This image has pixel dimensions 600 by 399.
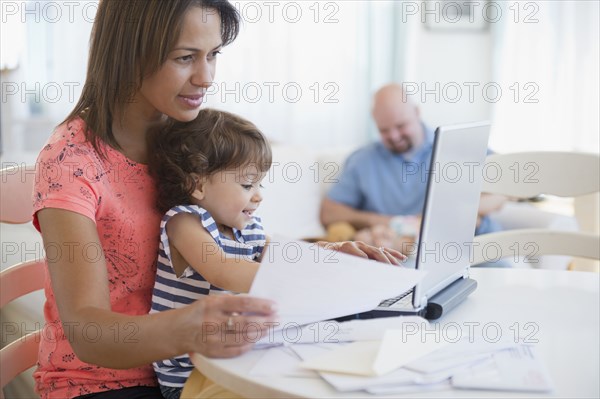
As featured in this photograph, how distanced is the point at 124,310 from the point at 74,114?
34 centimetres

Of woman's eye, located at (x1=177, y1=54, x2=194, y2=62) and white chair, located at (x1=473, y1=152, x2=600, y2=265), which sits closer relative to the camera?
woman's eye, located at (x1=177, y1=54, x2=194, y2=62)

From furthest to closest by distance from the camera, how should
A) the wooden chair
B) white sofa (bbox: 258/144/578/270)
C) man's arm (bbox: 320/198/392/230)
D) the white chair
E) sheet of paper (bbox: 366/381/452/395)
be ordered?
1. man's arm (bbox: 320/198/392/230)
2. white sofa (bbox: 258/144/578/270)
3. the white chair
4. the wooden chair
5. sheet of paper (bbox: 366/381/452/395)

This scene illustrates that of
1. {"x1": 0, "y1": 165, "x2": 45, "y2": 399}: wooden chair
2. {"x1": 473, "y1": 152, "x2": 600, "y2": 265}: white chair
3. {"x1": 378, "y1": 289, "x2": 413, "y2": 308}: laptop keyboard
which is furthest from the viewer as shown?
{"x1": 473, "y1": 152, "x2": 600, "y2": 265}: white chair

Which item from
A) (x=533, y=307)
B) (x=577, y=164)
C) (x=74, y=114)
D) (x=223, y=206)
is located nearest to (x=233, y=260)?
(x=223, y=206)

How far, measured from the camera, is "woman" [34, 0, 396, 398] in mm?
1062

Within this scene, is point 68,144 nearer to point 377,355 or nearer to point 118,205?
point 118,205

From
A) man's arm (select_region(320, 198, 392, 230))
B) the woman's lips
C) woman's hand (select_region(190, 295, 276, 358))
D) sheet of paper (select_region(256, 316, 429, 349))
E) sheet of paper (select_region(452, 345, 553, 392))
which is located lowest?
man's arm (select_region(320, 198, 392, 230))

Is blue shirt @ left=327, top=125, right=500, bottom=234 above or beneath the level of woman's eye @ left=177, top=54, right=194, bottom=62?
beneath

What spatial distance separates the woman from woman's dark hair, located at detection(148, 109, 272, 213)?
32 mm

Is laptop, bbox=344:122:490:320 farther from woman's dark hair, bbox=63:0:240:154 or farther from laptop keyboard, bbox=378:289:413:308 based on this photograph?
woman's dark hair, bbox=63:0:240:154

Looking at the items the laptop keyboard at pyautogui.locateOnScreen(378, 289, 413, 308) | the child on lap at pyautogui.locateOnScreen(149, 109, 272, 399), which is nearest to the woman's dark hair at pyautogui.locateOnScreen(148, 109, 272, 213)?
the child on lap at pyautogui.locateOnScreen(149, 109, 272, 399)

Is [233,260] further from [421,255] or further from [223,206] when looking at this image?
[421,255]

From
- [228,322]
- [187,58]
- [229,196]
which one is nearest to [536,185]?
[229,196]

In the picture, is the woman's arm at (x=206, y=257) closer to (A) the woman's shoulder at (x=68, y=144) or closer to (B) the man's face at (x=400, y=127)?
(A) the woman's shoulder at (x=68, y=144)
